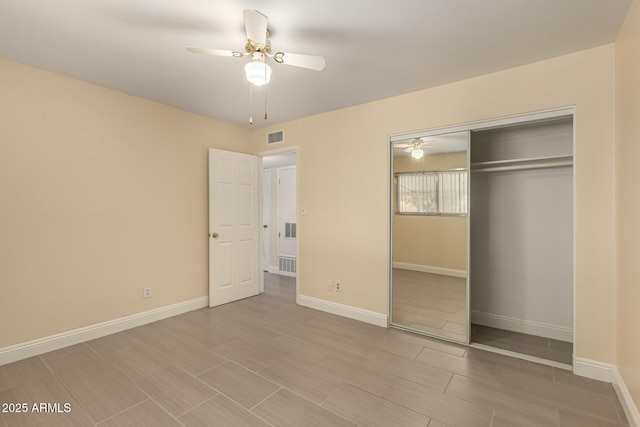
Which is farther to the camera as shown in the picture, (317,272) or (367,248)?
(317,272)

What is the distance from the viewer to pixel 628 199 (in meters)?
1.95

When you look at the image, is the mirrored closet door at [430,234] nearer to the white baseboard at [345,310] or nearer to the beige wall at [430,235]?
the beige wall at [430,235]

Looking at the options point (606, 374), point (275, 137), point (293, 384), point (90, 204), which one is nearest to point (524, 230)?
point (606, 374)

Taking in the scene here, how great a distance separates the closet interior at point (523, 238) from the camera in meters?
2.99

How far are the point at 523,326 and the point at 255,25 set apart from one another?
3.85m

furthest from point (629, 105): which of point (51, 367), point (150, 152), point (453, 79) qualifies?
point (51, 367)

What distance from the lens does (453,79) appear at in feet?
9.52

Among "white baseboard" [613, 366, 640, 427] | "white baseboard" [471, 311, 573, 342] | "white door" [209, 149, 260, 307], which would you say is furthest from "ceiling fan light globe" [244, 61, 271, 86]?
"white baseboard" [471, 311, 573, 342]

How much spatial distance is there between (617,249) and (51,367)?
4646mm

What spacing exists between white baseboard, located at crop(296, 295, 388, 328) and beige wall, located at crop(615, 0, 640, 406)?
1.96m

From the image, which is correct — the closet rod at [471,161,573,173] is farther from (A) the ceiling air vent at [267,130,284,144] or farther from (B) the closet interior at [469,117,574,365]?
(A) the ceiling air vent at [267,130,284,144]

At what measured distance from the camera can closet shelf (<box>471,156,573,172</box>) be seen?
2.93m

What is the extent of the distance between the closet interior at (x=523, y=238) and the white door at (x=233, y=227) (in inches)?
120

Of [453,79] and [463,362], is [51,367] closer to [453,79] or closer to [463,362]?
[463,362]
